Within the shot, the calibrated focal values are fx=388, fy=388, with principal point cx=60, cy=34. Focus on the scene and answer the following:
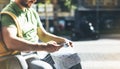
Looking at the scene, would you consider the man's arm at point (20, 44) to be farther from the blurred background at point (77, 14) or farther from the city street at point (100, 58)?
the blurred background at point (77, 14)

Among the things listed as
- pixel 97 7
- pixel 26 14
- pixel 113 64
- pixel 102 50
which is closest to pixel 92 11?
pixel 97 7

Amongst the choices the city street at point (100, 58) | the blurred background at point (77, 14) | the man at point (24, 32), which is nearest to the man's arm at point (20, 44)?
the man at point (24, 32)

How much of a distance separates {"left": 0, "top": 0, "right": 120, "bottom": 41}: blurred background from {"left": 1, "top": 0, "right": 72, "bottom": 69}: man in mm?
15536

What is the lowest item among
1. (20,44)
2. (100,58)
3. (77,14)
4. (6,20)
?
(77,14)

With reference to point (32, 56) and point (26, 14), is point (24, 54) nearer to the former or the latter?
point (32, 56)

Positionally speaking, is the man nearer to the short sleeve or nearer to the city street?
the short sleeve

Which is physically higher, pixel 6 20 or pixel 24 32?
pixel 6 20

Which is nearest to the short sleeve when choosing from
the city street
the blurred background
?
the city street

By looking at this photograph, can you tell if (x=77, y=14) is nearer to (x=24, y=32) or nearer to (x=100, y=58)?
(x=100, y=58)

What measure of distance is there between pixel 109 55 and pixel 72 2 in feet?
29.6

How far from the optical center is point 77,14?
19.1 metres

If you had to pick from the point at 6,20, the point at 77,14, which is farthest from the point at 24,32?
the point at 77,14

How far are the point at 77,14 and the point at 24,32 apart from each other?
54.0 ft

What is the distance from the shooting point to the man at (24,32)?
251 centimetres
